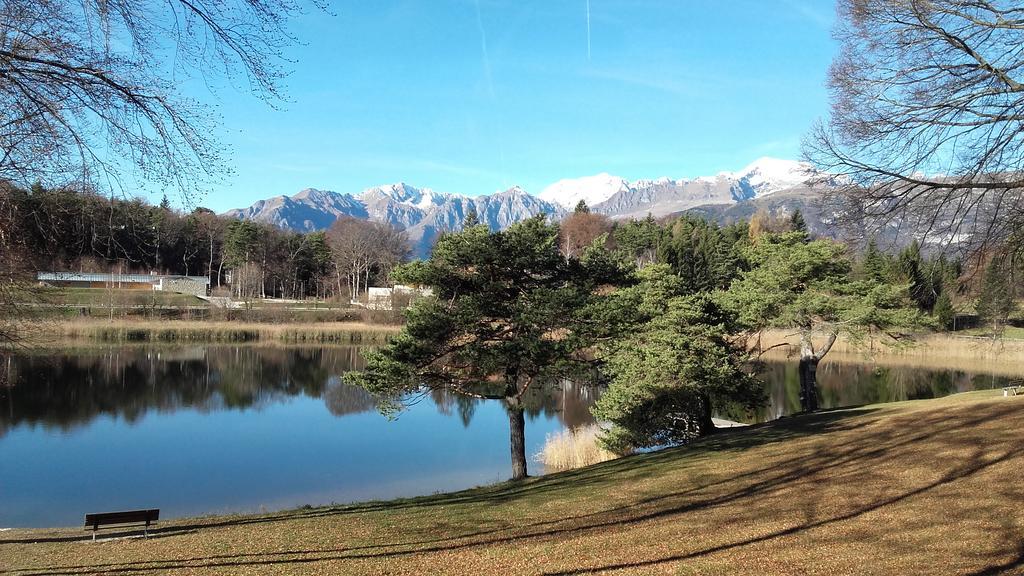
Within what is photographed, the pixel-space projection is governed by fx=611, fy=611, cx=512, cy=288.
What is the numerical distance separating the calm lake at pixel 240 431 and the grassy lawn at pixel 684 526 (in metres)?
5.42

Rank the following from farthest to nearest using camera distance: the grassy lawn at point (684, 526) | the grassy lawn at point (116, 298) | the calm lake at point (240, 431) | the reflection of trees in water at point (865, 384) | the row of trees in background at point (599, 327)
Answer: the grassy lawn at point (116, 298) → the reflection of trees in water at point (865, 384) → the calm lake at point (240, 431) → the row of trees in background at point (599, 327) → the grassy lawn at point (684, 526)

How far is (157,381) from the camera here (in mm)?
30562

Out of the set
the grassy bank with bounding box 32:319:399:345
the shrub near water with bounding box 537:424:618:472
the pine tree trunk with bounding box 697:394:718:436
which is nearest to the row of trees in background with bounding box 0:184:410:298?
the grassy bank with bounding box 32:319:399:345

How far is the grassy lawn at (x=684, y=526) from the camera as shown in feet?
18.6

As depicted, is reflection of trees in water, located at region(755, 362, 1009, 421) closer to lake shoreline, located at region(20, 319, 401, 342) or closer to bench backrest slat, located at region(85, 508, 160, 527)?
bench backrest slat, located at region(85, 508, 160, 527)

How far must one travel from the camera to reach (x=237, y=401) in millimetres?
27797

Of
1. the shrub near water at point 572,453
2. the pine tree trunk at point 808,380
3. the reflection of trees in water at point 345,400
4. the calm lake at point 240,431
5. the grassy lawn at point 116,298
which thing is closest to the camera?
the calm lake at point 240,431

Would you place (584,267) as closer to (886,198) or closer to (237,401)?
(886,198)

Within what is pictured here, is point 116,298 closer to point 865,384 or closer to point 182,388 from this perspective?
point 182,388

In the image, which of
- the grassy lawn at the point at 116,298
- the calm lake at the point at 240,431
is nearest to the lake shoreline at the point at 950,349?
the calm lake at the point at 240,431

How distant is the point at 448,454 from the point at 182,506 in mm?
7985

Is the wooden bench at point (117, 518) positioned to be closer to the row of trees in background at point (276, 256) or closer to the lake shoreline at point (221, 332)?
the lake shoreline at point (221, 332)

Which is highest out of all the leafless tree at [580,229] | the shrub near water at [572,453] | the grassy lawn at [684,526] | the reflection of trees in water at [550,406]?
the leafless tree at [580,229]

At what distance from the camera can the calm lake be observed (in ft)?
51.2
